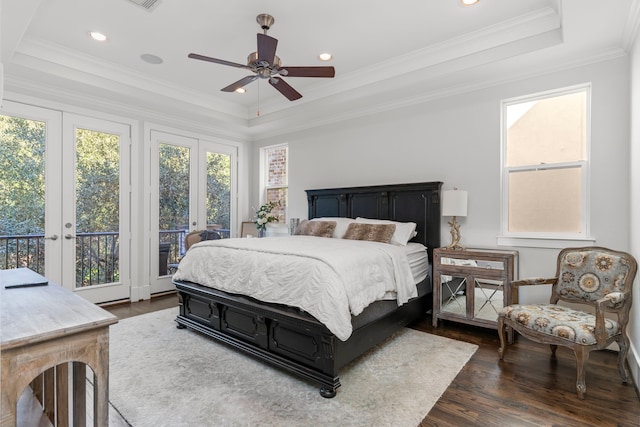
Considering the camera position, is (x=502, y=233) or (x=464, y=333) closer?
(x=464, y=333)

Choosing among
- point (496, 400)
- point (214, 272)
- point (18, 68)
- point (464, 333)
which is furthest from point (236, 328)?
point (18, 68)

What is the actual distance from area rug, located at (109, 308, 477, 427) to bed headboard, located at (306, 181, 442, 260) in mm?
1385

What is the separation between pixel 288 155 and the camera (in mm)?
5891

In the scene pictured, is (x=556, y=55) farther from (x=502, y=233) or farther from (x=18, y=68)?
(x=18, y=68)

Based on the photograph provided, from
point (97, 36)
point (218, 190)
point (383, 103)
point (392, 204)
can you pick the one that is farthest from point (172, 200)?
point (383, 103)

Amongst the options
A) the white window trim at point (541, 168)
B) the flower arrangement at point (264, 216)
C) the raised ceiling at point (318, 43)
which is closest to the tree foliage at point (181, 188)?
the flower arrangement at point (264, 216)

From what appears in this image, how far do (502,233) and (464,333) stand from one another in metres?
1.21

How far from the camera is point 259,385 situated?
239 cm

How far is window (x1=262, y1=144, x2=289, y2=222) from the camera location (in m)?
6.09

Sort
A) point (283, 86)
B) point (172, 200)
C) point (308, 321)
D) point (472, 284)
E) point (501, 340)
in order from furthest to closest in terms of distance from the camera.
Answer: point (172, 200) → point (472, 284) → point (283, 86) → point (501, 340) → point (308, 321)

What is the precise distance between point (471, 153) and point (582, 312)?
6.58ft

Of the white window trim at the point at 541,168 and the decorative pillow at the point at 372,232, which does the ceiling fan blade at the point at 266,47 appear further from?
the white window trim at the point at 541,168

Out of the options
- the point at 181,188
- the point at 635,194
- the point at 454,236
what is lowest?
the point at 454,236

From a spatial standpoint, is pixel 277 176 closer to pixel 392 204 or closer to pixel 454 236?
pixel 392 204
